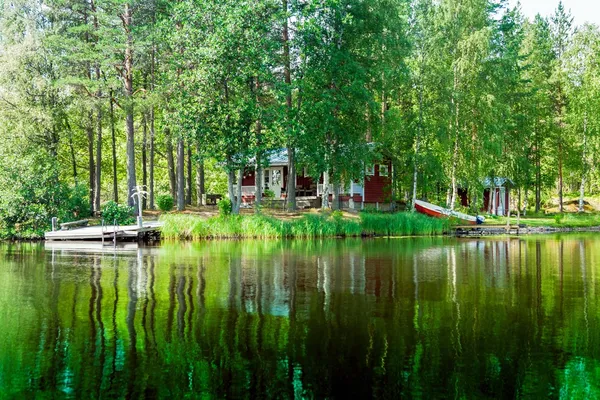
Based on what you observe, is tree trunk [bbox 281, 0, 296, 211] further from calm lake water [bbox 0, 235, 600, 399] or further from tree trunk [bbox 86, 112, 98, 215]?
calm lake water [bbox 0, 235, 600, 399]

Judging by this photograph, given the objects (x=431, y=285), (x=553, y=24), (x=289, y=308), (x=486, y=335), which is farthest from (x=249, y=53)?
(x=553, y=24)

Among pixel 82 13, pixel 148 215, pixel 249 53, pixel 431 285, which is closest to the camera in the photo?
pixel 431 285

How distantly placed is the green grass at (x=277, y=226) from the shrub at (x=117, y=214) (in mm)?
2456

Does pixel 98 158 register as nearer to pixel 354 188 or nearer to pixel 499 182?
pixel 354 188

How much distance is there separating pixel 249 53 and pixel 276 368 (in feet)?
85.8

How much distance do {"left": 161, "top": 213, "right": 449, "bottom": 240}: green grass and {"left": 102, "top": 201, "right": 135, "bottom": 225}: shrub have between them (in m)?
2.46

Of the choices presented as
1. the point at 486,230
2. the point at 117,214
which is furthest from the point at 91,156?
the point at 486,230

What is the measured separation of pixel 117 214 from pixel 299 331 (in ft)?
85.7

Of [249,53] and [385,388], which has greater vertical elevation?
[249,53]

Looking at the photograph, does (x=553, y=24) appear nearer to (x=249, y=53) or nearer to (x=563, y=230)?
(x=563, y=230)

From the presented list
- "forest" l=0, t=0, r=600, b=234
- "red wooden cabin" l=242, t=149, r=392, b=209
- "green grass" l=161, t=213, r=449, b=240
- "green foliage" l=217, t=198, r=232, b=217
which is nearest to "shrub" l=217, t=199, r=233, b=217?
"green foliage" l=217, t=198, r=232, b=217

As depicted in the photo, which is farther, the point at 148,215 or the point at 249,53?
the point at 148,215

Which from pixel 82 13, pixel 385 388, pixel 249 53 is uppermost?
pixel 82 13

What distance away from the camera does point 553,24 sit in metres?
66.2
